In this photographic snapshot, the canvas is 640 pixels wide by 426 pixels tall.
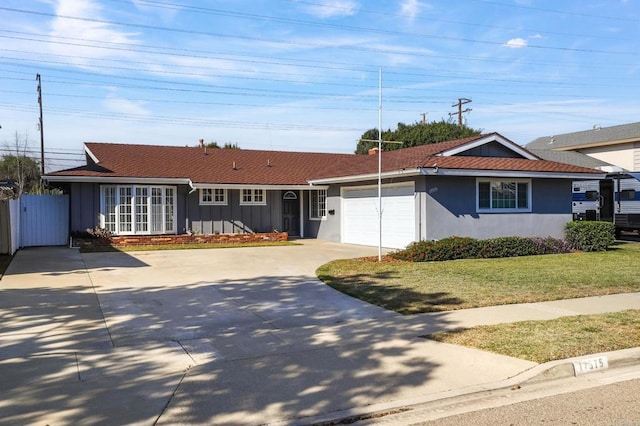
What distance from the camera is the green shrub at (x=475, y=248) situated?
53.2 feet

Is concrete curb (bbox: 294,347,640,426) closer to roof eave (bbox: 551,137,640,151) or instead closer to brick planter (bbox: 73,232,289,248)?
brick planter (bbox: 73,232,289,248)

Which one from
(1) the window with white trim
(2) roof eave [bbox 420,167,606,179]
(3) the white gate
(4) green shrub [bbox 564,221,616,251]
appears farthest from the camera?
(1) the window with white trim

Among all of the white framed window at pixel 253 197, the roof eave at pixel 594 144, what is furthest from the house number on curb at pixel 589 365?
the roof eave at pixel 594 144

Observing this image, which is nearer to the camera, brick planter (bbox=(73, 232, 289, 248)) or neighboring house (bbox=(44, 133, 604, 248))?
neighboring house (bbox=(44, 133, 604, 248))

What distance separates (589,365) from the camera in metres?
6.51

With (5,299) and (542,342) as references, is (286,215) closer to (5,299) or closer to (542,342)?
(5,299)

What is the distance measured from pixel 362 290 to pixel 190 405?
6406mm

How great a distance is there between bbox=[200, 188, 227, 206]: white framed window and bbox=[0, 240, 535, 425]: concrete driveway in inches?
484

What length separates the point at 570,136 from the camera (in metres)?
39.6

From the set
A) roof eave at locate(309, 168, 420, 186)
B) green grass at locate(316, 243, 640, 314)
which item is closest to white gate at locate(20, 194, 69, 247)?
roof eave at locate(309, 168, 420, 186)

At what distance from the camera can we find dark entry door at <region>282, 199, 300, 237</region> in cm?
2656

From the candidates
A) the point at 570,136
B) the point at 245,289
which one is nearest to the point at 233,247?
the point at 245,289

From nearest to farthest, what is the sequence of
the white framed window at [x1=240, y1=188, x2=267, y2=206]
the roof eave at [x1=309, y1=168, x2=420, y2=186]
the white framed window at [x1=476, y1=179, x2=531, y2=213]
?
the roof eave at [x1=309, y1=168, x2=420, y2=186] → the white framed window at [x1=476, y1=179, x2=531, y2=213] → the white framed window at [x1=240, y1=188, x2=267, y2=206]

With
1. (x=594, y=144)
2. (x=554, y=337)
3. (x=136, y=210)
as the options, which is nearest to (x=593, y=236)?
(x=554, y=337)
